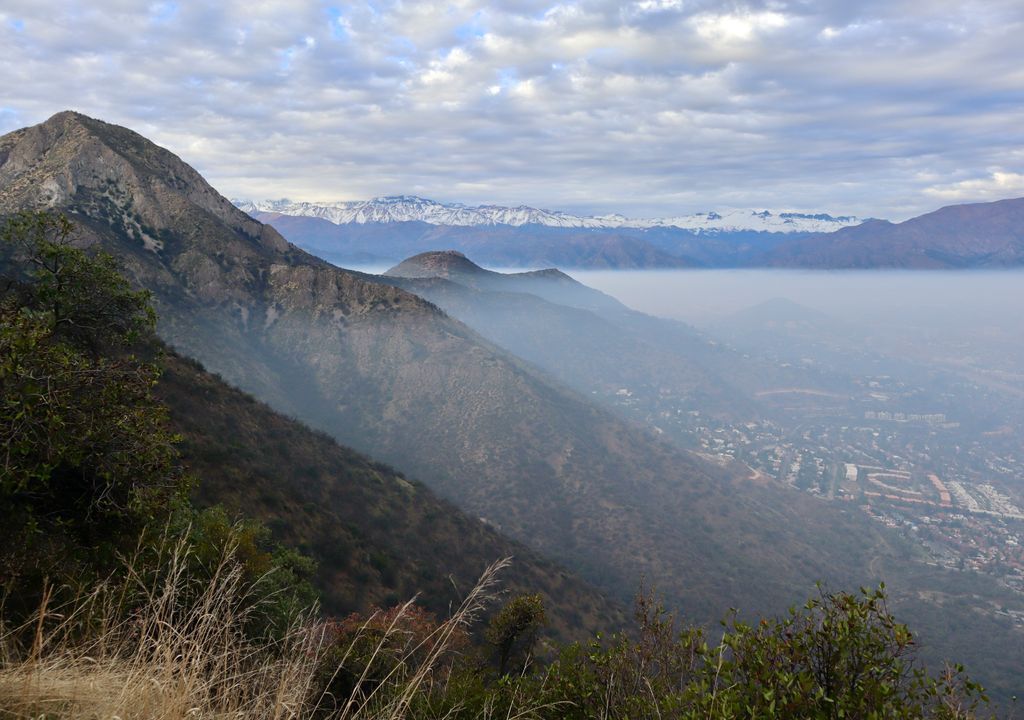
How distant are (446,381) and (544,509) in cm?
2166

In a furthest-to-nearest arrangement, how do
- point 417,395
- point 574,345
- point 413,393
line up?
point 574,345
point 413,393
point 417,395

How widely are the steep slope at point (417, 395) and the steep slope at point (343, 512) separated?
50.6 feet

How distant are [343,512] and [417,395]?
36.8 metres

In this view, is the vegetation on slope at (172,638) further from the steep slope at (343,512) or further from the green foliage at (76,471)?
the steep slope at (343,512)

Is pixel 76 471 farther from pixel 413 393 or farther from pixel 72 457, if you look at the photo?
pixel 413 393

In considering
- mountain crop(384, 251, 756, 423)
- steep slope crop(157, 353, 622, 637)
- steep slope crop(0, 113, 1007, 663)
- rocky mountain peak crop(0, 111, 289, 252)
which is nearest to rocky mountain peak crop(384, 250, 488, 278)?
mountain crop(384, 251, 756, 423)

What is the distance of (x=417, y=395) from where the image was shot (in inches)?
2657

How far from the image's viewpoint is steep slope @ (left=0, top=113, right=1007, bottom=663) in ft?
177

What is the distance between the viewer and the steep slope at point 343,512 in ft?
77.0

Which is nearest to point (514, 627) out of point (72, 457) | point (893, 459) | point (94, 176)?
point (72, 457)

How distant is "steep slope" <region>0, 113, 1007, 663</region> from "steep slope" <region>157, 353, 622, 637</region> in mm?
15438

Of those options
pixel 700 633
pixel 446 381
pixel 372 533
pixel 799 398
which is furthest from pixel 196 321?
pixel 799 398

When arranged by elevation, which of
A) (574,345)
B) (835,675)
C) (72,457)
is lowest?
(574,345)

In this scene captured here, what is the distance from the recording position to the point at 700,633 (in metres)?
7.01
